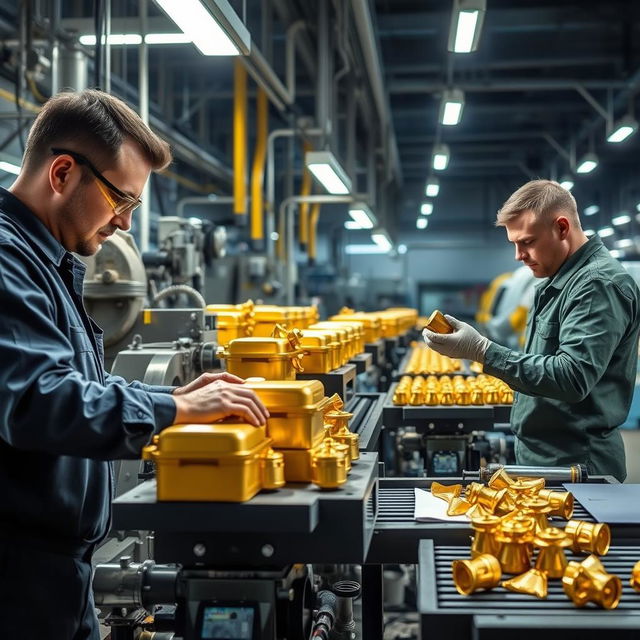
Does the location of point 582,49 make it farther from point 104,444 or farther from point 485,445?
point 104,444

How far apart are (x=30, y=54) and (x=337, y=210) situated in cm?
→ 1101

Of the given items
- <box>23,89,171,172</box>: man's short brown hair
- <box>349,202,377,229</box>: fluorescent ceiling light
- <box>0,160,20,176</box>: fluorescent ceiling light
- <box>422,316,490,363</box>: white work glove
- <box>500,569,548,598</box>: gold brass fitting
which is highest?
<box>349,202,377,229</box>: fluorescent ceiling light

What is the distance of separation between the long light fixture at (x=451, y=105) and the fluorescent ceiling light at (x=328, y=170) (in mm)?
923

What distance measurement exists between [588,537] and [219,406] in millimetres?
698

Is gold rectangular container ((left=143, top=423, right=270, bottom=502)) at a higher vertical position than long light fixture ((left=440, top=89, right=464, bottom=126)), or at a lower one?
lower

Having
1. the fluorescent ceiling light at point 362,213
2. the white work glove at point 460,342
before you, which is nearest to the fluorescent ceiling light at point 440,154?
the fluorescent ceiling light at point 362,213

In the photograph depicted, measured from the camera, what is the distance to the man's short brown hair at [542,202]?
2449 mm

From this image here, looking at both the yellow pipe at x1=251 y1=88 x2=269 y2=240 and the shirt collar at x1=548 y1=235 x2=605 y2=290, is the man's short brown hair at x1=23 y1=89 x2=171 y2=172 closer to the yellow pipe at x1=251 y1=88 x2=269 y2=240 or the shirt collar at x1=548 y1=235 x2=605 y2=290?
the shirt collar at x1=548 y1=235 x2=605 y2=290

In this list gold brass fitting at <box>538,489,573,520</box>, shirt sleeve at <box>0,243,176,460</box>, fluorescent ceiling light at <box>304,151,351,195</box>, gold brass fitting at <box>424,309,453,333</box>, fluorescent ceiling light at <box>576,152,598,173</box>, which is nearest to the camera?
shirt sleeve at <box>0,243,176,460</box>

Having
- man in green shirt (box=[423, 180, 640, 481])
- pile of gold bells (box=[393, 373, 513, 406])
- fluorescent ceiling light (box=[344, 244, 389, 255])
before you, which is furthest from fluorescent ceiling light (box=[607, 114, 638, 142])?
fluorescent ceiling light (box=[344, 244, 389, 255])

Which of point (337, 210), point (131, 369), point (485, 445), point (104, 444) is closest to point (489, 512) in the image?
point (104, 444)

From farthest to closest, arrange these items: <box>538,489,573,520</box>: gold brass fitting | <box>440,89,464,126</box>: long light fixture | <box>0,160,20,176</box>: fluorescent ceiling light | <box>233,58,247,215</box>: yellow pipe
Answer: <box>233,58,247,215</box>: yellow pipe, <box>440,89,464,126</box>: long light fixture, <box>0,160,20,176</box>: fluorescent ceiling light, <box>538,489,573,520</box>: gold brass fitting

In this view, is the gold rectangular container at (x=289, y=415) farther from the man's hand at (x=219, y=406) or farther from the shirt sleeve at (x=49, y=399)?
the shirt sleeve at (x=49, y=399)

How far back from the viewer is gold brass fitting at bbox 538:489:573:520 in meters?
1.53
